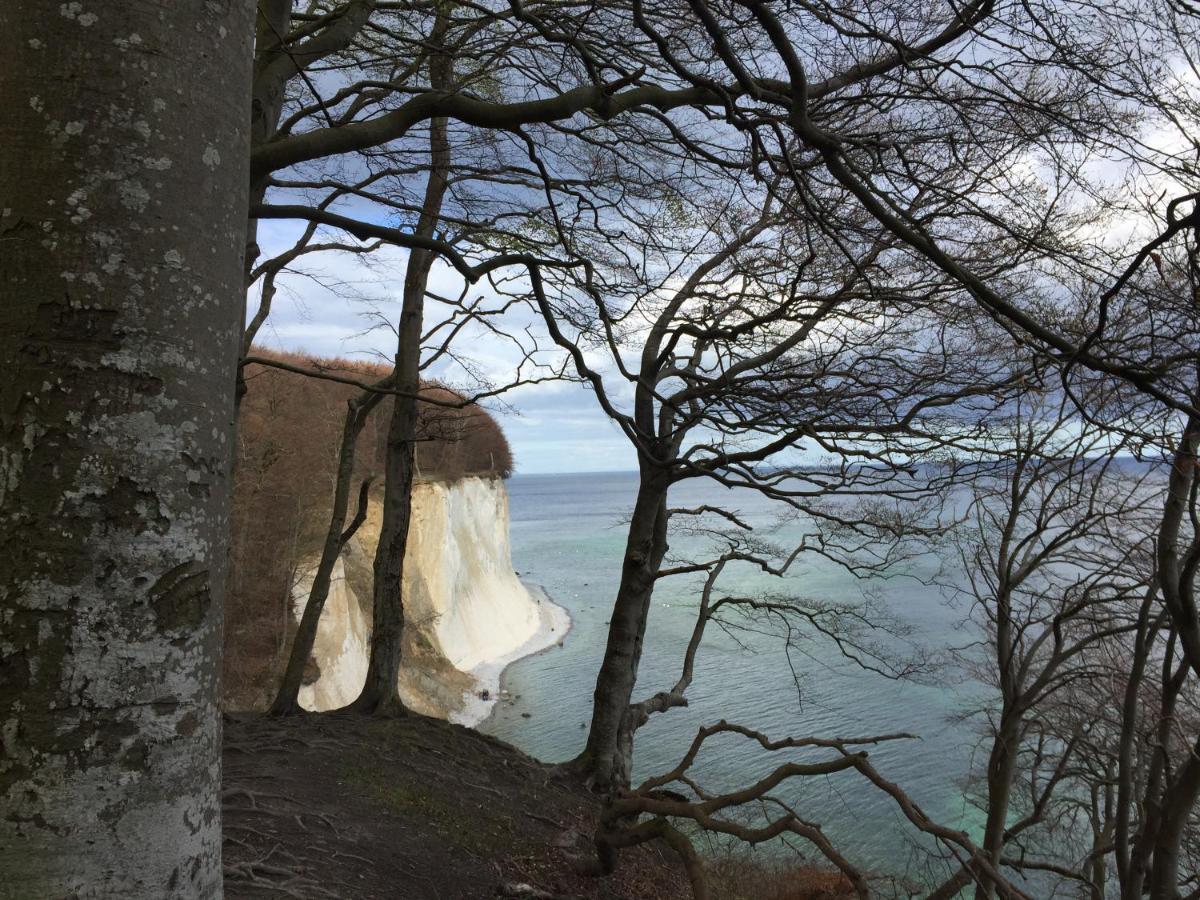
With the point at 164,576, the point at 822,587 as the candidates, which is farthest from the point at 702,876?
the point at 822,587

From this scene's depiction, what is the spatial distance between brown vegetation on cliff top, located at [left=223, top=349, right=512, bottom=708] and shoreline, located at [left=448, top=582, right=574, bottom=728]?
4228 millimetres

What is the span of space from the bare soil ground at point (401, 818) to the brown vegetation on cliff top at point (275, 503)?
781cm

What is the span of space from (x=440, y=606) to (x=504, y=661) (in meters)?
3.89

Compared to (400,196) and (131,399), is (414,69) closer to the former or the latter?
(400,196)

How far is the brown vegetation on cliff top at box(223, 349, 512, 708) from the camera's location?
16547 mm

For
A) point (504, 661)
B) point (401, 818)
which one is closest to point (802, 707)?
point (401, 818)

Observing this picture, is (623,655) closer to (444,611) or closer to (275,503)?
(275,503)

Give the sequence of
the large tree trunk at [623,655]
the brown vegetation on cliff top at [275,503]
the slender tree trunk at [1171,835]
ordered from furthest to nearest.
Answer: the brown vegetation on cliff top at [275,503]
the large tree trunk at [623,655]
the slender tree trunk at [1171,835]

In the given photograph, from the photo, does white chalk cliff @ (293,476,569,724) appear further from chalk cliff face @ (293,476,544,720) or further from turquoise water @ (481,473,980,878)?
turquoise water @ (481,473,980,878)

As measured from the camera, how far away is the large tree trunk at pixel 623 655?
8.01m

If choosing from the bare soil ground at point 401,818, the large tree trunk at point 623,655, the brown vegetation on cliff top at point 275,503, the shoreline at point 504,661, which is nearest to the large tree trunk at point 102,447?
the bare soil ground at point 401,818

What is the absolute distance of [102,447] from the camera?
3.64ft

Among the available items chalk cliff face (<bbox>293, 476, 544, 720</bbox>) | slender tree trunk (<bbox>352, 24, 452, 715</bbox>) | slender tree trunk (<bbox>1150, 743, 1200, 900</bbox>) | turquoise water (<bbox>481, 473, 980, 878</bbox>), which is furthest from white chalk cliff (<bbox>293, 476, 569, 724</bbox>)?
slender tree trunk (<bbox>1150, 743, 1200, 900</bbox>)

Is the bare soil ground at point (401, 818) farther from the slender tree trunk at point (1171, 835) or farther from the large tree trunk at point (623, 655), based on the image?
the slender tree trunk at point (1171, 835)
